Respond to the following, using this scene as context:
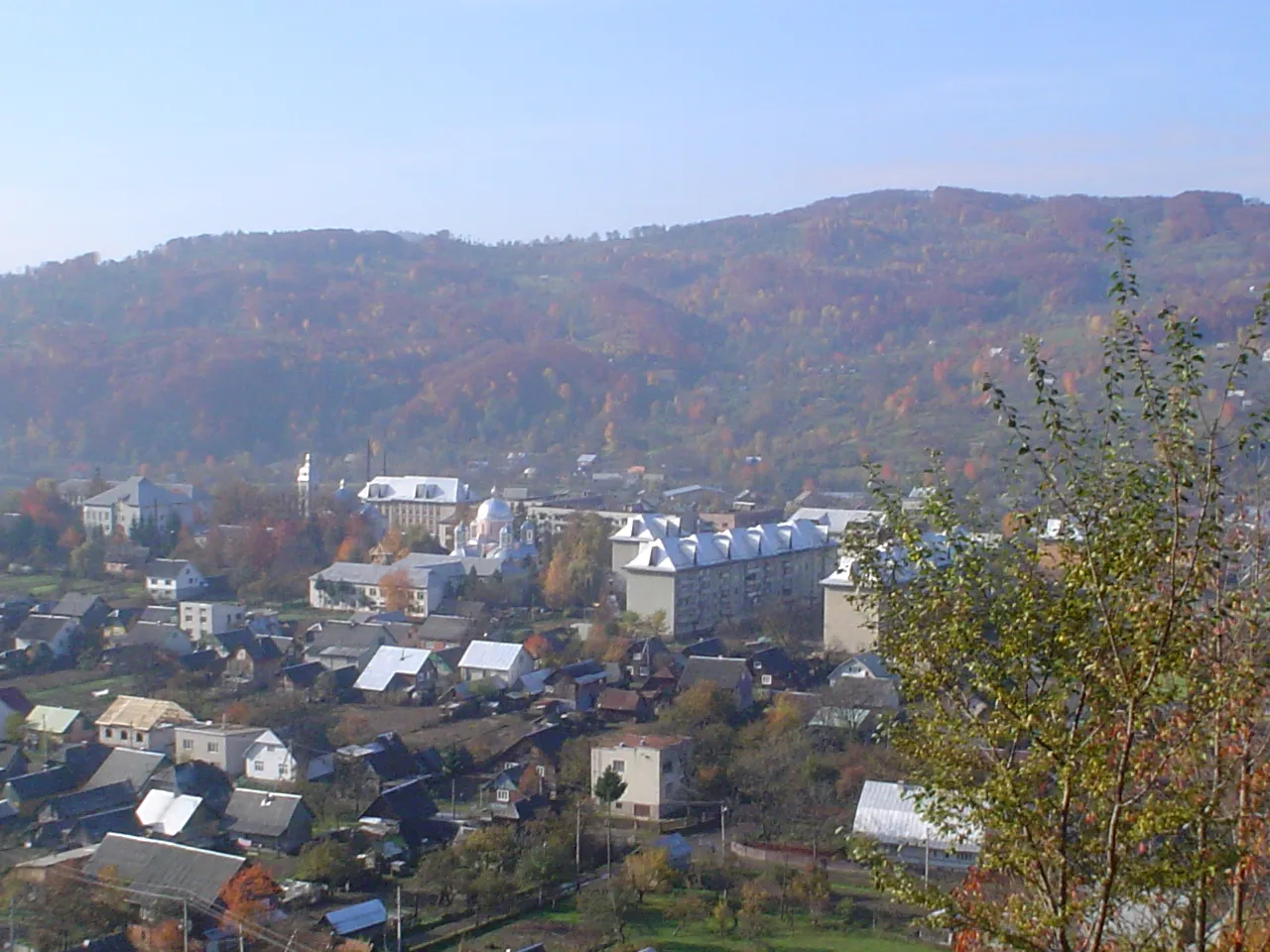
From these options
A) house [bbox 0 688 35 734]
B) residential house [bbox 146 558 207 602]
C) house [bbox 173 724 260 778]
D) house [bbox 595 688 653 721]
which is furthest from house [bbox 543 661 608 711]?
residential house [bbox 146 558 207 602]

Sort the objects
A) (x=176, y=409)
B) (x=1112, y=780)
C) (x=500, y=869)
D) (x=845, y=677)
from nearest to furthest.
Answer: (x=1112, y=780) → (x=500, y=869) → (x=845, y=677) → (x=176, y=409)

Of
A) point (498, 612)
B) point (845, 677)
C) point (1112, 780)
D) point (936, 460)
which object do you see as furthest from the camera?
point (498, 612)

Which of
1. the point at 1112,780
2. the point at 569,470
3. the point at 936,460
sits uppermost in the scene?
the point at 936,460

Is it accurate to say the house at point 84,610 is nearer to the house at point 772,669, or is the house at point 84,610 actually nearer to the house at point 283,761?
the house at point 283,761

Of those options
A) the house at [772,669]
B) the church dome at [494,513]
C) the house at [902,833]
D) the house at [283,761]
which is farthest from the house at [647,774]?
the church dome at [494,513]

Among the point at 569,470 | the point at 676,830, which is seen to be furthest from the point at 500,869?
the point at 569,470

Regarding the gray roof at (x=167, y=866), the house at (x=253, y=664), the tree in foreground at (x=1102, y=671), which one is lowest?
the house at (x=253, y=664)

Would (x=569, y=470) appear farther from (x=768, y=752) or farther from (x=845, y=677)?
(x=768, y=752)
